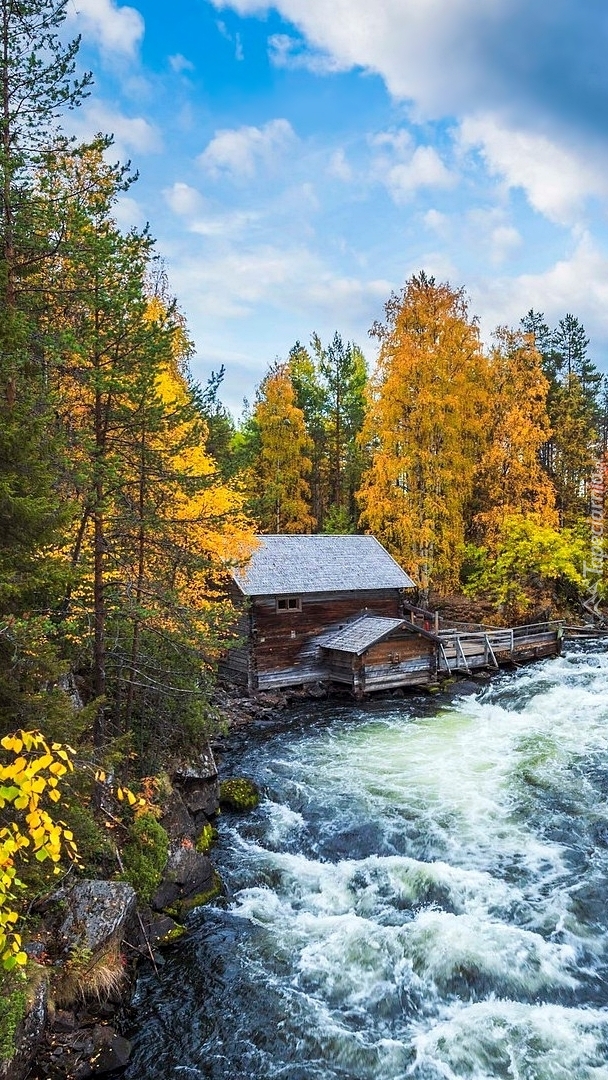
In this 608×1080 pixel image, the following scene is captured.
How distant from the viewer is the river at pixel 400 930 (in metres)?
7.92

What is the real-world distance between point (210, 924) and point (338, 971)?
7.46 ft

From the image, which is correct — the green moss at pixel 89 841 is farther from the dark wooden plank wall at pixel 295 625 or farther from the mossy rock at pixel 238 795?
the dark wooden plank wall at pixel 295 625

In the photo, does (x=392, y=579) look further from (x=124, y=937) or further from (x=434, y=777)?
(x=124, y=937)

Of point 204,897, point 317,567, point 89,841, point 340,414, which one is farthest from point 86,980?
point 340,414

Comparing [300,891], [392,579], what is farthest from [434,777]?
[392,579]

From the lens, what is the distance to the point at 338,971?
929cm

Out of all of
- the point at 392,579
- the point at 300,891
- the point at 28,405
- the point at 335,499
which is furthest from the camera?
the point at 335,499

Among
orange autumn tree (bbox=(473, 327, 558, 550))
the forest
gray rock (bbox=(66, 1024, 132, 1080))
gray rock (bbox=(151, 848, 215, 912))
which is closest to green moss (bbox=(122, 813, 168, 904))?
the forest

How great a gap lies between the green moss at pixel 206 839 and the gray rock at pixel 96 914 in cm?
340

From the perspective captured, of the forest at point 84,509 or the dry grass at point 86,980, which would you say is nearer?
the forest at point 84,509

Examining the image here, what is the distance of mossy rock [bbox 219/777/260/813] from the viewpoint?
14.1m

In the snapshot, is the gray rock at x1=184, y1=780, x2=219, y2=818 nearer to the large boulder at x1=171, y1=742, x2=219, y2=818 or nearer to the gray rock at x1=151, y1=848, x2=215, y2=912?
the large boulder at x1=171, y1=742, x2=219, y2=818

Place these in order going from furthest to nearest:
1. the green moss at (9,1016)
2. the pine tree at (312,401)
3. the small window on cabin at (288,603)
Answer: the pine tree at (312,401)
the small window on cabin at (288,603)
the green moss at (9,1016)

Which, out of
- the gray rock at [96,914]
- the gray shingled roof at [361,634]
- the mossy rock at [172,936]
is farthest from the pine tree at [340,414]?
the gray rock at [96,914]
